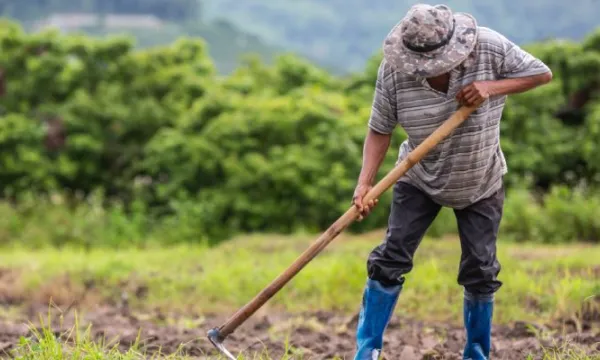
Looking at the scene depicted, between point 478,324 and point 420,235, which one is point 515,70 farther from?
point 478,324

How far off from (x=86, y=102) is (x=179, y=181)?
193cm

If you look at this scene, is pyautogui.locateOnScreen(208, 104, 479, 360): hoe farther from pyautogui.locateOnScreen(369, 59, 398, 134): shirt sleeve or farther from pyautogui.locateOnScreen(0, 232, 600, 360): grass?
pyautogui.locateOnScreen(0, 232, 600, 360): grass

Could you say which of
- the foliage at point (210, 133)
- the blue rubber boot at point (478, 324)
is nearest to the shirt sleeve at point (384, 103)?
the blue rubber boot at point (478, 324)

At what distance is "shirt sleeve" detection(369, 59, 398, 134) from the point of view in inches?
161

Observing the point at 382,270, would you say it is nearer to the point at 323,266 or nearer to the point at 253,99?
the point at 323,266

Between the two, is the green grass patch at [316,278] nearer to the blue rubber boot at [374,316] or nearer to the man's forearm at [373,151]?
the blue rubber boot at [374,316]

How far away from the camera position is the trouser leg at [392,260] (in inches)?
169

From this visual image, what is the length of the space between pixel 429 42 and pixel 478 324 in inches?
55.6

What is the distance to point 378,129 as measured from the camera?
14.1 ft

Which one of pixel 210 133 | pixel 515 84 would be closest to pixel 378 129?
pixel 515 84

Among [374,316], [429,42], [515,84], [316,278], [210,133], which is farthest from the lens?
[210,133]

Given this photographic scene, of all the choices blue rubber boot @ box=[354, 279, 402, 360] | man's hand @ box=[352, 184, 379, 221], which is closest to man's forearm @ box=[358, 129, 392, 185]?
man's hand @ box=[352, 184, 379, 221]

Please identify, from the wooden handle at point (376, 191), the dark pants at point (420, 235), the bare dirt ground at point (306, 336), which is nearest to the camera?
the wooden handle at point (376, 191)

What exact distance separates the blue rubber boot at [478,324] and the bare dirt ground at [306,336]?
1.00 ft
